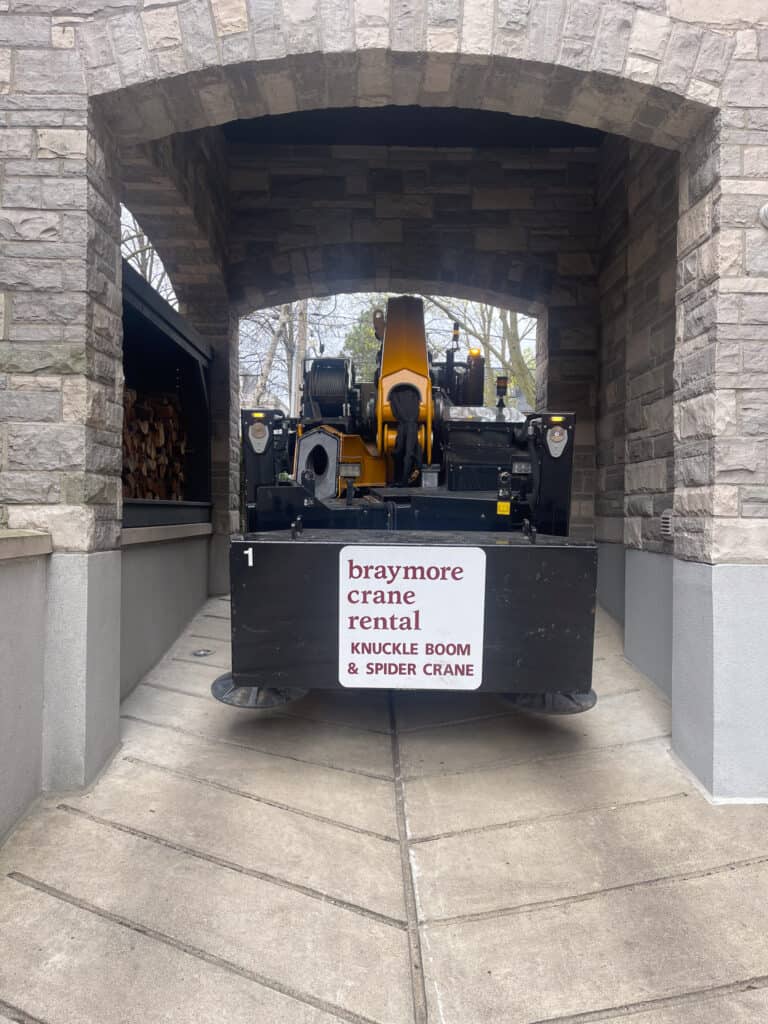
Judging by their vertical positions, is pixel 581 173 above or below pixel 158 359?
above

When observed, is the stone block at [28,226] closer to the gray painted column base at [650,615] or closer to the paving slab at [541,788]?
the paving slab at [541,788]

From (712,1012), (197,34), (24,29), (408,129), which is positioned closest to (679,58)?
(197,34)

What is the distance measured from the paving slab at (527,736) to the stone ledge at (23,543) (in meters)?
2.12

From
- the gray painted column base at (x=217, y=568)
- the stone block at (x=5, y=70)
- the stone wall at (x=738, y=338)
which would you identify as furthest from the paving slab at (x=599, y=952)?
the gray painted column base at (x=217, y=568)

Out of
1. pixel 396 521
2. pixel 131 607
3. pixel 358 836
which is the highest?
pixel 396 521

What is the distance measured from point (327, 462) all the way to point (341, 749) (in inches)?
83.4

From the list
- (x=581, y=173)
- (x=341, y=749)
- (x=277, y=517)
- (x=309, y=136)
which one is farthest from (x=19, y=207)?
(x=581, y=173)

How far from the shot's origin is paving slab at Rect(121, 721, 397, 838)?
3.52 meters

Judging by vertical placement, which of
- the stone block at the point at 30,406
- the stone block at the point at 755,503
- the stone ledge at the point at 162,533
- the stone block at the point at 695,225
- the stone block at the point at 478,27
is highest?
the stone block at the point at 478,27

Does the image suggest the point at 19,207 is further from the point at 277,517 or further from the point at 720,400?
the point at 720,400

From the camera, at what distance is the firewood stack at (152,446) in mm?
6531

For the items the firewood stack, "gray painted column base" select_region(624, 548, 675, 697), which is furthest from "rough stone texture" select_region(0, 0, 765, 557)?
the firewood stack

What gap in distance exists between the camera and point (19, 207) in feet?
11.8

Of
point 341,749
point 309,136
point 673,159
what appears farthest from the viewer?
point 309,136
